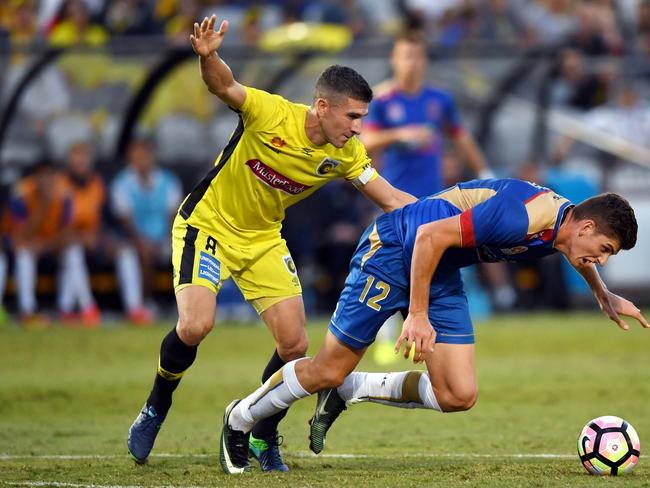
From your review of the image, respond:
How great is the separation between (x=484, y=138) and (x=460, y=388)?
11461mm

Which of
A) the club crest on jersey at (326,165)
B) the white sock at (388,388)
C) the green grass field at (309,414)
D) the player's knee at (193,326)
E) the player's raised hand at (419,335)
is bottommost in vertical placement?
the green grass field at (309,414)

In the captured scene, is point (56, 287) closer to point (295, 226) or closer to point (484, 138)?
point (295, 226)

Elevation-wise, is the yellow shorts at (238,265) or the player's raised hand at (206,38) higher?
the player's raised hand at (206,38)

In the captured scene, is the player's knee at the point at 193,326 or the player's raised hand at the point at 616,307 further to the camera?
the player's knee at the point at 193,326

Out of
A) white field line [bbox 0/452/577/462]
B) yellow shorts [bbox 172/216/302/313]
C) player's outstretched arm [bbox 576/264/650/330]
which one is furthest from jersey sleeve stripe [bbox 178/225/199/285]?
player's outstretched arm [bbox 576/264/650/330]

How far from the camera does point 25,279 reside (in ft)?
53.7

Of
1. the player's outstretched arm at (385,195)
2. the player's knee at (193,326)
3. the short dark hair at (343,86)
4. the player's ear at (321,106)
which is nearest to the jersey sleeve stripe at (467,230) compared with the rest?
the player's outstretched arm at (385,195)

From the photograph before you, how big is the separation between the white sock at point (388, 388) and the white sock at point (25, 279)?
990 cm

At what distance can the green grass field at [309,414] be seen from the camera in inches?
264

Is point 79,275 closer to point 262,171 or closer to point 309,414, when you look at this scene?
point 309,414

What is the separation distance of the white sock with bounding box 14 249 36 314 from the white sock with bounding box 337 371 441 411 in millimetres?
9898

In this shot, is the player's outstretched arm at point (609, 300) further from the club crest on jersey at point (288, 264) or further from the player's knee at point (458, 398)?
the club crest on jersey at point (288, 264)

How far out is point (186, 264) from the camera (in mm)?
7242

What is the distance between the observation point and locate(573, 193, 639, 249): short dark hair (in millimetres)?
6250
